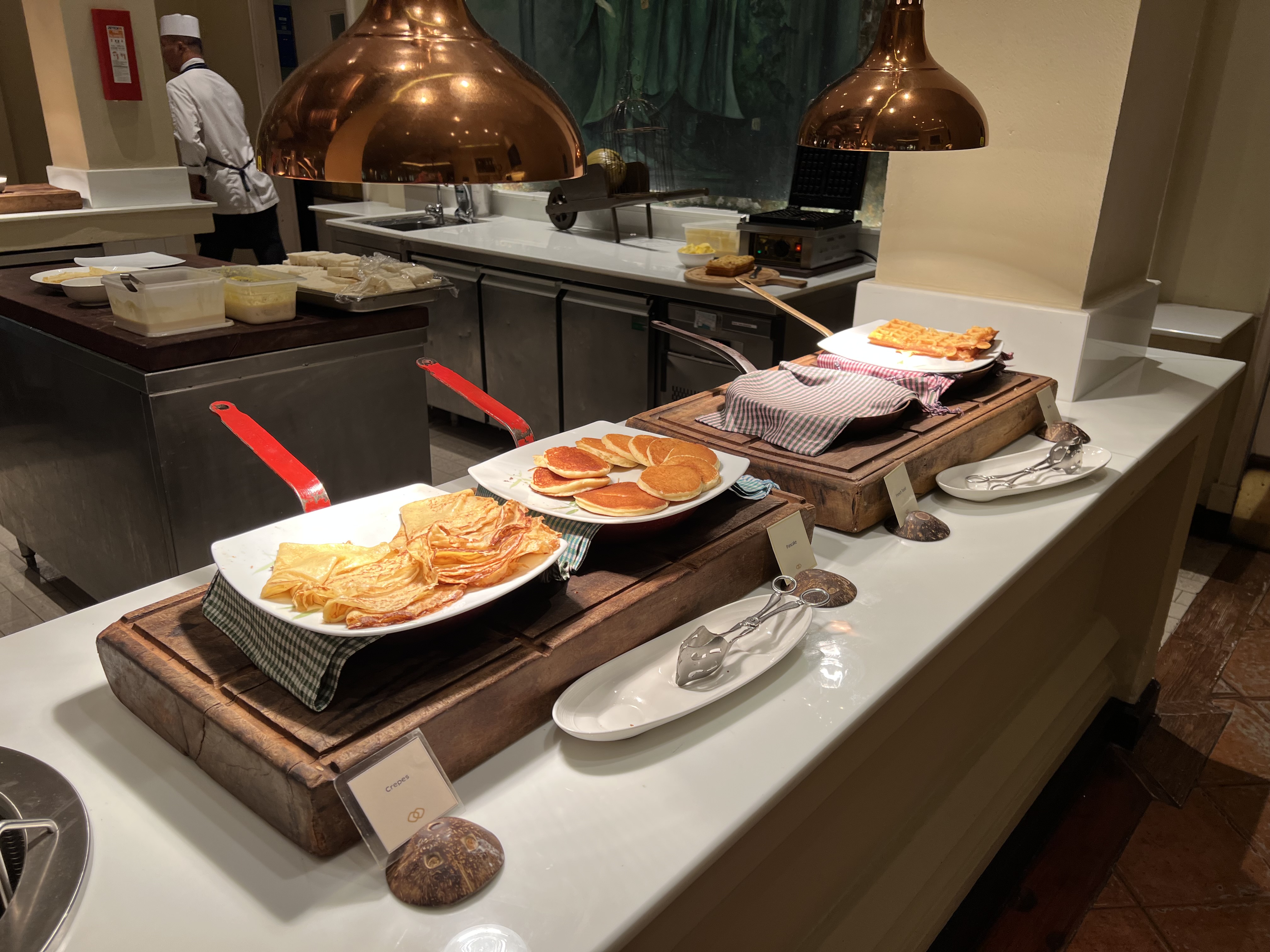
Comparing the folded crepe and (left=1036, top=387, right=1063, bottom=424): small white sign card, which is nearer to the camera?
the folded crepe

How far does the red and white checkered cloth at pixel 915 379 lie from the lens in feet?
5.48

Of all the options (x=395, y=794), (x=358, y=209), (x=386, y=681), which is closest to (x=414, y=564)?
(x=386, y=681)

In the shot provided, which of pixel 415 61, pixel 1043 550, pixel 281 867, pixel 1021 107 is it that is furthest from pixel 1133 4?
pixel 281 867

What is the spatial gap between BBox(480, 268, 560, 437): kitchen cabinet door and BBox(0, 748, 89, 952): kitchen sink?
3.16 metres

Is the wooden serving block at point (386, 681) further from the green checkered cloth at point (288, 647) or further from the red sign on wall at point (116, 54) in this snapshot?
the red sign on wall at point (116, 54)

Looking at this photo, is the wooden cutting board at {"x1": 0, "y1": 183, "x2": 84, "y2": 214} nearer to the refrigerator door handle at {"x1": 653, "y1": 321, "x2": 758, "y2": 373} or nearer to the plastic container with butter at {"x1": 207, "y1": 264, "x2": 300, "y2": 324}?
the plastic container with butter at {"x1": 207, "y1": 264, "x2": 300, "y2": 324}

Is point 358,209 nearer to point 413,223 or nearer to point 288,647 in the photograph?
point 413,223

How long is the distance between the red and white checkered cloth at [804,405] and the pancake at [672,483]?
336mm

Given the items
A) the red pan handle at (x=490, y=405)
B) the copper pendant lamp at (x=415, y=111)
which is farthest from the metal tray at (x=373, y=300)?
the copper pendant lamp at (x=415, y=111)

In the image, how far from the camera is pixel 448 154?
0.71 meters

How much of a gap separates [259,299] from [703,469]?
146 centimetres

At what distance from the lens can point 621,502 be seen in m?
1.16

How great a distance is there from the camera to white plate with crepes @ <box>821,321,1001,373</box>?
1773mm

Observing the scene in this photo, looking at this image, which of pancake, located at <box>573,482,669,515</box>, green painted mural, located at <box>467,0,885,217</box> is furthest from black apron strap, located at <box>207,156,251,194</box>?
pancake, located at <box>573,482,669,515</box>
